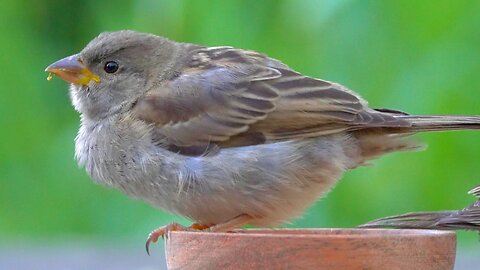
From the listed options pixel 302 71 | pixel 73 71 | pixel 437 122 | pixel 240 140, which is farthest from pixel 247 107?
pixel 302 71

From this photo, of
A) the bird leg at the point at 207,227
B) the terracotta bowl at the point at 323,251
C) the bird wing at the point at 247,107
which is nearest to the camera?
the terracotta bowl at the point at 323,251

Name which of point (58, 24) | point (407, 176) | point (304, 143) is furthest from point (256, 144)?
point (58, 24)

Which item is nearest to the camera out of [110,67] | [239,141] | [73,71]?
[239,141]

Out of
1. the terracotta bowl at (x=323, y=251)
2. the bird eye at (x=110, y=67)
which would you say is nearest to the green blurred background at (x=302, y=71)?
the bird eye at (x=110, y=67)

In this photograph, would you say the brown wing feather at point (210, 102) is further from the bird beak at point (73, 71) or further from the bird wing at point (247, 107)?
the bird beak at point (73, 71)

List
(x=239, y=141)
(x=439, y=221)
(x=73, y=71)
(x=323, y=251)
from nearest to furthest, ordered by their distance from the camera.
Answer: (x=323, y=251) < (x=439, y=221) < (x=239, y=141) < (x=73, y=71)

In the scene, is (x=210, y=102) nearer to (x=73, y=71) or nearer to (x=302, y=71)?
(x=73, y=71)

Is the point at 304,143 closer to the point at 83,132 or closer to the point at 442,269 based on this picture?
the point at 83,132
